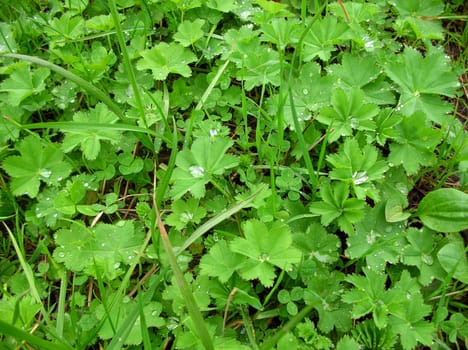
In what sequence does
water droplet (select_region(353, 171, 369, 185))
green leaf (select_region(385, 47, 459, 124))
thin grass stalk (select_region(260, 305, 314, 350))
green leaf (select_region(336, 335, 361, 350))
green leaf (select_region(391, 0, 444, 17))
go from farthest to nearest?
green leaf (select_region(391, 0, 444, 17)) → green leaf (select_region(385, 47, 459, 124)) → water droplet (select_region(353, 171, 369, 185)) → green leaf (select_region(336, 335, 361, 350)) → thin grass stalk (select_region(260, 305, 314, 350))

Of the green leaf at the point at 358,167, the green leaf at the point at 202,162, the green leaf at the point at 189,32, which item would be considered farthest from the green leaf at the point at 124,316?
the green leaf at the point at 189,32

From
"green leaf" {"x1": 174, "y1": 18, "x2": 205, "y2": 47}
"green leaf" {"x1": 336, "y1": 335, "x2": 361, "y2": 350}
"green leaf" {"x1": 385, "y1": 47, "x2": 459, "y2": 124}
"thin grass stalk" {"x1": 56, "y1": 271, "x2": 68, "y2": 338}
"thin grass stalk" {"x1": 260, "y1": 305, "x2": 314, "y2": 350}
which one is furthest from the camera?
"green leaf" {"x1": 174, "y1": 18, "x2": 205, "y2": 47}

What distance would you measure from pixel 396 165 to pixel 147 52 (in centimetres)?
127

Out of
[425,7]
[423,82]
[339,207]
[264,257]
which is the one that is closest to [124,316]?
[264,257]

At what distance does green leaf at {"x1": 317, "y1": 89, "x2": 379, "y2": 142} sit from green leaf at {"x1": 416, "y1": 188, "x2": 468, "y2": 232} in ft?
1.33

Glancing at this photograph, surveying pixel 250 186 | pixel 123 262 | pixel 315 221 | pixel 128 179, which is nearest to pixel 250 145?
pixel 250 186

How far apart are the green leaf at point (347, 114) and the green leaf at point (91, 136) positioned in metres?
0.95

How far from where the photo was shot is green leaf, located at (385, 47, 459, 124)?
2096 millimetres

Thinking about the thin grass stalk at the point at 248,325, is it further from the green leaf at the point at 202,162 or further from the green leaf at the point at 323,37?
the green leaf at the point at 323,37

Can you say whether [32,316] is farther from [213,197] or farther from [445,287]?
[445,287]

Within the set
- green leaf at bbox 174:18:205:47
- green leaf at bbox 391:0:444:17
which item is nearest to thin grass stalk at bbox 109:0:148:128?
green leaf at bbox 174:18:205:47

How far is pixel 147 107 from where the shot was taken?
2127 mm

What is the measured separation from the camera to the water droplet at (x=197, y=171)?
74.7 inches

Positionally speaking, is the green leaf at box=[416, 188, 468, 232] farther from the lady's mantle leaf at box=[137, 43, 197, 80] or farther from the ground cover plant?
the lady's mantle leaf at box=[137, 43, 197, 80]
